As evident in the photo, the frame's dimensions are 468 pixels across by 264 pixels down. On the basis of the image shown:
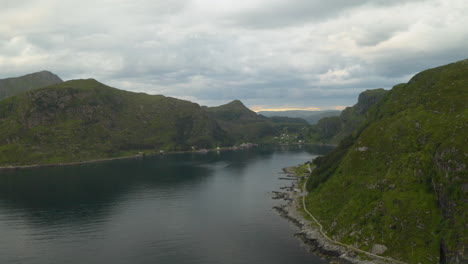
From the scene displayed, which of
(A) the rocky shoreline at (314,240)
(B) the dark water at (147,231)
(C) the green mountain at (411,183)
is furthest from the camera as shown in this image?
(B) the dark water at (147,231)

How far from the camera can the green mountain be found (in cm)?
9044

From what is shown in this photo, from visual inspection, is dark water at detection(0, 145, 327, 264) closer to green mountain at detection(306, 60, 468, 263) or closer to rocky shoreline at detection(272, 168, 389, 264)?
rocky shoreline at detection(272, 168, 389, 264)

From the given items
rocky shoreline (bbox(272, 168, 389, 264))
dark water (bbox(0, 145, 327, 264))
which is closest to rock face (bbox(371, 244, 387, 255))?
rocky shoreline (bbox(272, 168, 389, 264))

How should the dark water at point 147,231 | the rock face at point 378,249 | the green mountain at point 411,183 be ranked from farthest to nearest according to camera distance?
1. the dark water at point 147,231
2. the rock face at point 378,249
3. the green mountain at point 411,183

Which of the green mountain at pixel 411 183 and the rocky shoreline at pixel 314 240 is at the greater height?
the green mountain at pixel 411 183

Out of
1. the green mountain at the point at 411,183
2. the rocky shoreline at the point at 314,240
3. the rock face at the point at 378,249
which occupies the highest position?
the green mountain at the point at 411,183

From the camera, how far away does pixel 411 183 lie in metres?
108

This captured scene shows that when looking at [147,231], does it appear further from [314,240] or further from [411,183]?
[411,183]

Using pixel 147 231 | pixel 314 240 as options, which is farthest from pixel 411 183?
pixel 147 231

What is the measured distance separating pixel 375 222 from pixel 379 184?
1919 cm

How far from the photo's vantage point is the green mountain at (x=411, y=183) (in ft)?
297

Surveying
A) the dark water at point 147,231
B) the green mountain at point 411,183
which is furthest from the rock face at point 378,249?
the dark water at point 147,231

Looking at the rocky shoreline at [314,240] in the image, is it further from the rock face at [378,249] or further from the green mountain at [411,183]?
the green mountain at [411,183]

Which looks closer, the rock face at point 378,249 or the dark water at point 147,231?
the rock face at point 378,249
